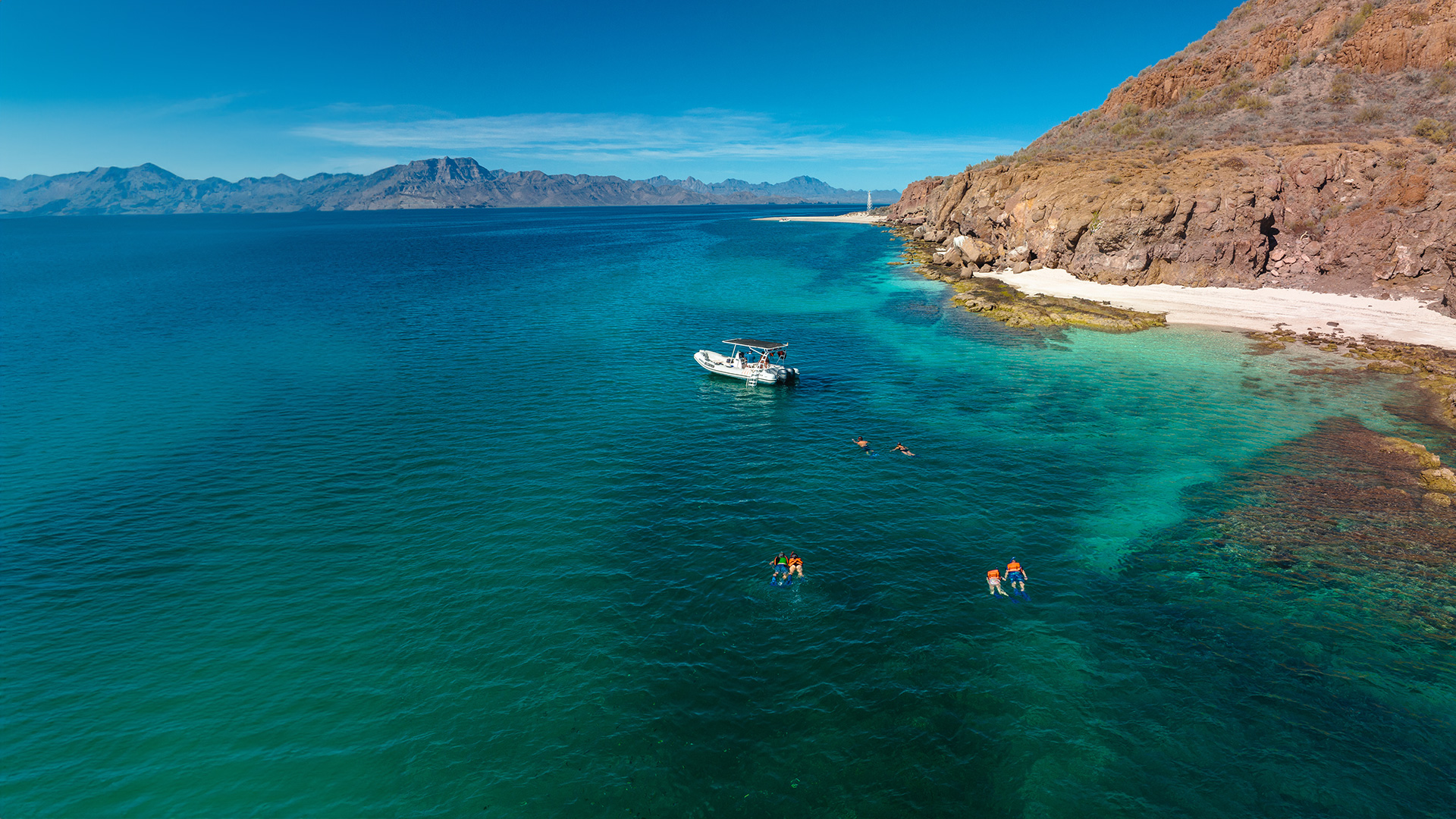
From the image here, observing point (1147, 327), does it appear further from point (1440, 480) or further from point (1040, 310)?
point (1440, 480)

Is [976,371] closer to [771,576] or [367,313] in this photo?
[771,576]

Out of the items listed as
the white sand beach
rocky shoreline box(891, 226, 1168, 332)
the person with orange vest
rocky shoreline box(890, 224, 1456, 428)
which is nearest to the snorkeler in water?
the person with orange vest

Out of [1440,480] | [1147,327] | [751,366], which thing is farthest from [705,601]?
[1147,327]

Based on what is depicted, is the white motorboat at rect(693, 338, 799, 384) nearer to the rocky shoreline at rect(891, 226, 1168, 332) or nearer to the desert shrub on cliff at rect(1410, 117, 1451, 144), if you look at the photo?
the rocky shoreline at rect(891, 226, 1168, 332)

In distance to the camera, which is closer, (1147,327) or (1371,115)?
(1147,327)

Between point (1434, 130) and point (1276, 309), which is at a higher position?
point (1434, 130)

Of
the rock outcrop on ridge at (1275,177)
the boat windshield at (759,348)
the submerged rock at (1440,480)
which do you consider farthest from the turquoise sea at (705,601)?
the rock outcrop on ridge at (1275,177)

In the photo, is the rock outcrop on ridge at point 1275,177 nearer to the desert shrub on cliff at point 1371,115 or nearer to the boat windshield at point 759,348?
the desert shrub on cliff at point 1371,115
